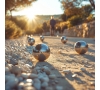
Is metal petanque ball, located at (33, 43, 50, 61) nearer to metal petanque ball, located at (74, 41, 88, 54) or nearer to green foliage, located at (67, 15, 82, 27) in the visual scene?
metal petanque ball, located at (74, 41, 88, 54)

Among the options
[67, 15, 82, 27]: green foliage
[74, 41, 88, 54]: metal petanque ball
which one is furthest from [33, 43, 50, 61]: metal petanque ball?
[67, 15, 82, 27]: green foliage

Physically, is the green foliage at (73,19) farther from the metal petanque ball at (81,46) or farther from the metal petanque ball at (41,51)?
the metal petanque ball at (41,51)

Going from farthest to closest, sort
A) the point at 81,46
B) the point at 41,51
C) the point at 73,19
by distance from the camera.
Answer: the point at 73,19, the point at 81,46, the point at 41,51

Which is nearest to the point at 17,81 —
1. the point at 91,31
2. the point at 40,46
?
the point at 40,46

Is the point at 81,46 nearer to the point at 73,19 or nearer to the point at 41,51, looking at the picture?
the point at 41,51

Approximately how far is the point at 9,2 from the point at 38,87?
7.93ft

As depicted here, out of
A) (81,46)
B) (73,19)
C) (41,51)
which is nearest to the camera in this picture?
(41,51)

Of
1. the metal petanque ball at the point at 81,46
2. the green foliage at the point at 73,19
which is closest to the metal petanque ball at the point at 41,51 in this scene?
the metal petanque ball at the point at 81,46

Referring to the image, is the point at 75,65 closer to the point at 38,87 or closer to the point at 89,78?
the point at 89,78

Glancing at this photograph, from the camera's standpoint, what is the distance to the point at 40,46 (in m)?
2.08

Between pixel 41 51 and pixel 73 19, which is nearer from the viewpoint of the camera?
pixel 41 51

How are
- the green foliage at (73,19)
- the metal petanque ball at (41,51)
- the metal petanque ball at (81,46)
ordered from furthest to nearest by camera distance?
the green foliage at (73,19), the metal petanque ball at (81,46), the metal petanque ball at (41,51)

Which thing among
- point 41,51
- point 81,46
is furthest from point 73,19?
point 41,51

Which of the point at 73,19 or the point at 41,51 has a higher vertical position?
the point at 73,19
